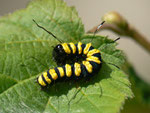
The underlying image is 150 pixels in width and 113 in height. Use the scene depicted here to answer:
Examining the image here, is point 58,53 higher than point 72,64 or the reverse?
higher

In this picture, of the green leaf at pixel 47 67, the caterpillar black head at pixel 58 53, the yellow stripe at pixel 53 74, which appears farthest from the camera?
the caterpillar black head at pixel 58 53

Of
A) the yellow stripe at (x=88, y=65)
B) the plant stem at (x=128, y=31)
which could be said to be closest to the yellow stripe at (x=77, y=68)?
the yellow stripe at (x=88, y=65)

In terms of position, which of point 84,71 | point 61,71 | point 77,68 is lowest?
point 84,71

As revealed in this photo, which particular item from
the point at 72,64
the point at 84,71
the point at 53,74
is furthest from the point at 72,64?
the point at 53,74

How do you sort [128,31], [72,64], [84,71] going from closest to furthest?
1. [84,71]
2. [72,64]
3. [128,31]

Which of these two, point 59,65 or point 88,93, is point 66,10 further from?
point 88,93

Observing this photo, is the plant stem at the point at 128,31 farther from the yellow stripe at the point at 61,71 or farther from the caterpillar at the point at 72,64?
the yellow stripe at the point at 61,71

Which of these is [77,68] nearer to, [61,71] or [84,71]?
[84,71]
